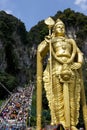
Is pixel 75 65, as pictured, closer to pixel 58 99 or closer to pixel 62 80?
pixel 62 80

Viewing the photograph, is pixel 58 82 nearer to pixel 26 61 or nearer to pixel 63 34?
pixel 63 34

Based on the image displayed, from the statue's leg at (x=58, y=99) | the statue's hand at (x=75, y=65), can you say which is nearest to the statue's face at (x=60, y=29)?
the statue's hand at (x=75, y=65)

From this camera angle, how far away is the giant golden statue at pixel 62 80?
9203 mm

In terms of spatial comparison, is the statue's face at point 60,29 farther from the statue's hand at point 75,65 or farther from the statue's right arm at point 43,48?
the statue's hand at point 75,65

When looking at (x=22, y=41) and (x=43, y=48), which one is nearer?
(x=43, y=48)

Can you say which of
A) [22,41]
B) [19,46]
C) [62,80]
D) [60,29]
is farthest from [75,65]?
[22,41]

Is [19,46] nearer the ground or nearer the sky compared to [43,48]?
nearer the sky

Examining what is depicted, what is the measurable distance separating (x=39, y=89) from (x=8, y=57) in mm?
46997

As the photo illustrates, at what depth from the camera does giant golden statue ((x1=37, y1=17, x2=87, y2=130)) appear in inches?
362

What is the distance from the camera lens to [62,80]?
30.5 ft

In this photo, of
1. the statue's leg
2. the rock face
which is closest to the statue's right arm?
the statue's leg

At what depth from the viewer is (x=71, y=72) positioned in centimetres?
927

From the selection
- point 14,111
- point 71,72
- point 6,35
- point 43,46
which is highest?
point 6,35

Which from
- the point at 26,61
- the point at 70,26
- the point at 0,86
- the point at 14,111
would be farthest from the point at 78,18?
the point at 14,111
